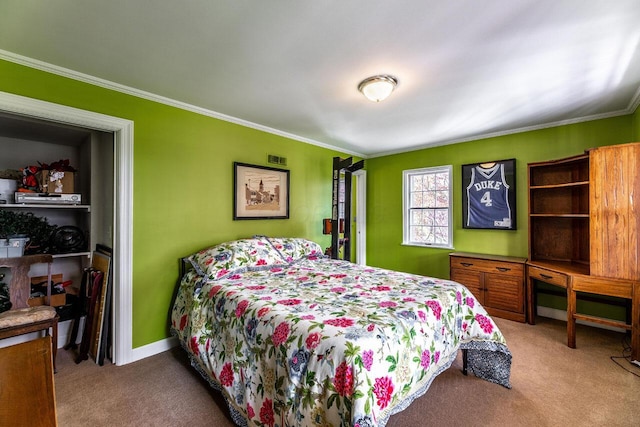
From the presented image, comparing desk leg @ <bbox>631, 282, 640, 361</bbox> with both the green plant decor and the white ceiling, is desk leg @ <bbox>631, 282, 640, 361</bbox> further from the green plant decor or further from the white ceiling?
the green plant decor

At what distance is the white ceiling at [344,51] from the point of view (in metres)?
1.56

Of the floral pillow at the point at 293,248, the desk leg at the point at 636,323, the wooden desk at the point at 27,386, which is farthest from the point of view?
the floral pillow at the point at 293,248

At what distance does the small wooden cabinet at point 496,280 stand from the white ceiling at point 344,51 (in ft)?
5.90

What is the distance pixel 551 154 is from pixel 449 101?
5.94 ft

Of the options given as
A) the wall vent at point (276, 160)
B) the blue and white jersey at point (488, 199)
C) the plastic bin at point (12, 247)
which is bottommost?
the plastic bin at point (12, 247)

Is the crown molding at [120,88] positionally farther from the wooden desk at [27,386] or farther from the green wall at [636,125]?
the green wall at [636,125]

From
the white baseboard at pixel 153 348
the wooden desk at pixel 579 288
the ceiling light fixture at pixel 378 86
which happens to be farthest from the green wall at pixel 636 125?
the white baseboard at pixel 153 348

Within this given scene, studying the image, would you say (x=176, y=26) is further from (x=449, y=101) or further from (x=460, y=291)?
(x=460, y=291)

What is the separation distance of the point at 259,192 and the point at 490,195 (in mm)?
3185

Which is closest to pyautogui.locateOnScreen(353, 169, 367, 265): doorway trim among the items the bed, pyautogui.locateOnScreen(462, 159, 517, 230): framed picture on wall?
pyautogui.locateOnScreen(462, 159, 517, 230): framed picture on wall

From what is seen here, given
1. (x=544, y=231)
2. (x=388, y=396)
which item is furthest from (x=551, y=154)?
(x=388, y=396)

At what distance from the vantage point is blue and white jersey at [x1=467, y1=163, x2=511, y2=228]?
3.78m

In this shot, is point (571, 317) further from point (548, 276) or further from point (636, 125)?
point (636, 125)

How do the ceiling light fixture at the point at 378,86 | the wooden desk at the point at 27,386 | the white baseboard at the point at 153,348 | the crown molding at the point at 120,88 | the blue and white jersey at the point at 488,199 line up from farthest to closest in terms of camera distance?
the blue and white jersey at the point at 488,199 < the white baseboard at the point at 153,348 < the ceiling light fixture at the point at 378,86 < the crown molding at the point at 120,88 < the wooden desk at the point at 27,386
